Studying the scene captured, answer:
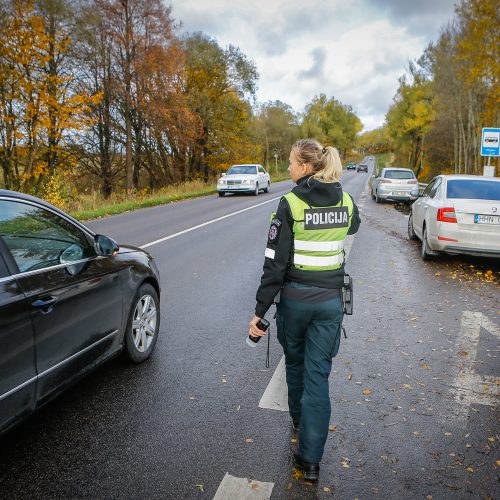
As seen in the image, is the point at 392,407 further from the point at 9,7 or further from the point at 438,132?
the point at 438,132

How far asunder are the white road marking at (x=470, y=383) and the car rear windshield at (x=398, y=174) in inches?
659

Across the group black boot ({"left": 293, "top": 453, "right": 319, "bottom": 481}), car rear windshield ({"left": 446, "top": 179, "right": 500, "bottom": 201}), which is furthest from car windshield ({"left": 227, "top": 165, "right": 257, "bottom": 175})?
black boot ({"left": 293, "top": 453, "right": 319, "bottom": 481})

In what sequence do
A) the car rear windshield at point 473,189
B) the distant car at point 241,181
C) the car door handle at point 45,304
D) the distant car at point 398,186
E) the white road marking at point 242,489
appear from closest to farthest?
1. the white road marking at point 242,489
2. the car door handle at point 45,304
3. the car rear windshield at point 473,189
4. the distant car at point 398,186
5. the distant car at point 241,181

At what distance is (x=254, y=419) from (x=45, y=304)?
1602 millimetres

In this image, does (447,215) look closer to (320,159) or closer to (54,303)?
(320,159)

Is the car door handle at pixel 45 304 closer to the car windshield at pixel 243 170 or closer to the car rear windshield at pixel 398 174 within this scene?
the car rear windshield at pixel 398 174

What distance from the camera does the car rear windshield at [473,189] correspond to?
8195mm

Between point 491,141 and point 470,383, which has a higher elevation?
point 491,141

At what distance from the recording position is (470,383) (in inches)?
152

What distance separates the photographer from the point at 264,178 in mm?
27234

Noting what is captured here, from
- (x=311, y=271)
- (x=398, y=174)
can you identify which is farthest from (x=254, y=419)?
(x=398, y=174)

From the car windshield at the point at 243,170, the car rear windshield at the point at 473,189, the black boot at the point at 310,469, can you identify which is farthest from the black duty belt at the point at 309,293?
the car windshield at the point at 243,170

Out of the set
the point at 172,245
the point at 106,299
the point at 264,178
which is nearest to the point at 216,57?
the point at 264,178

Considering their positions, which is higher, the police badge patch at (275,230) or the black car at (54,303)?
the police badge patch at (275,230)
